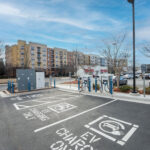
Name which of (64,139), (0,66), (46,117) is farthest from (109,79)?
(0,66)

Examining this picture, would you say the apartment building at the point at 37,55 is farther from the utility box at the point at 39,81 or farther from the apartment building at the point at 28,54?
the utility box at the point at 39,81

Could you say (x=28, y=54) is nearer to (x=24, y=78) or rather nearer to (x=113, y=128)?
(x=24, y=78)

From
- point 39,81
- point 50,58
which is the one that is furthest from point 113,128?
point 50,58

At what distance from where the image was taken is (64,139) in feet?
8.59

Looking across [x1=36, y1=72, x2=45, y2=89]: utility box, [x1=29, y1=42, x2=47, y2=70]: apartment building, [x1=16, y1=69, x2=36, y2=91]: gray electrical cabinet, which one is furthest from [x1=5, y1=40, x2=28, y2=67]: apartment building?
[x1=16, y1=69, x2=36, y2=91]: gray electrical cabinet

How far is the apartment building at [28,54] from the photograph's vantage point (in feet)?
158

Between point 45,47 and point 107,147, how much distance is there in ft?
196

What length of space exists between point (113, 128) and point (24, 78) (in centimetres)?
1039

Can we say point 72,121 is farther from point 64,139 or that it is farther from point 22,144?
point 22,144

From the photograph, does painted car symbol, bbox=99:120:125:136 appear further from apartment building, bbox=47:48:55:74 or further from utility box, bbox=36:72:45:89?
apartment building, bbox=47:48:55:74

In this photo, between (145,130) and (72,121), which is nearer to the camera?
(145,130)

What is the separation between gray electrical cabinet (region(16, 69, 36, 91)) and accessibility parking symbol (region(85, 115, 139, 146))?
957cm

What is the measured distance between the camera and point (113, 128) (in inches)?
122

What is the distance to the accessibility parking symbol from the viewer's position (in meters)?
2.64
